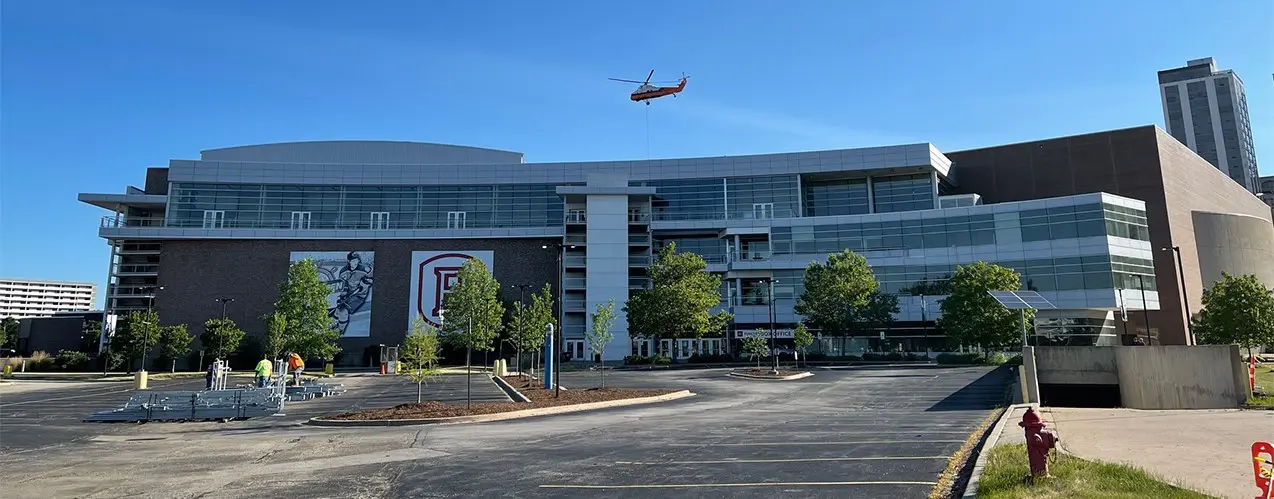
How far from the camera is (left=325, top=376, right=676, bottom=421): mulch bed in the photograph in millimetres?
19844

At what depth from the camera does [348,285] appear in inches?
2571

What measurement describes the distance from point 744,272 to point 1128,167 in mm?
37089

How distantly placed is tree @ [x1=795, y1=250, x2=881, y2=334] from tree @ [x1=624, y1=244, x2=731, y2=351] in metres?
7.40

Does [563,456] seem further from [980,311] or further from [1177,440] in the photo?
[980,311]

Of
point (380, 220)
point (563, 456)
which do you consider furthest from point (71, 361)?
point (563, 456)

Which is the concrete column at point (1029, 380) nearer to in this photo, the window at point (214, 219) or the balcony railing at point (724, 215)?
the balcony railing at point (724, 215)

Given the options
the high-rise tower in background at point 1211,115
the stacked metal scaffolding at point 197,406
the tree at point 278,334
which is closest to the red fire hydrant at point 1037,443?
the stacked metal scaffolding at point 197,406

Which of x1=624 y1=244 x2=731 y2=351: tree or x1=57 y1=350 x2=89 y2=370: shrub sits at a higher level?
x1=624 y1=244 x2=731 y2=351: tree

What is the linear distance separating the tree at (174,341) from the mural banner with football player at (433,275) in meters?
17.7

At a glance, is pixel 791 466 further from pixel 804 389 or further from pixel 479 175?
pixel 479 175

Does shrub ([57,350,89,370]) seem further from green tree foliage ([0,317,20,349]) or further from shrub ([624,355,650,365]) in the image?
shrub ([624,355,650,365])

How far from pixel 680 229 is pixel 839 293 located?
18.9 m

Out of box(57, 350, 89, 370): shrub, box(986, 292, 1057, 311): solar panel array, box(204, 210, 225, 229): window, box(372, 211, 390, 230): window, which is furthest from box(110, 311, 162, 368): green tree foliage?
box(986, 292, 1057, 311): solar panel array

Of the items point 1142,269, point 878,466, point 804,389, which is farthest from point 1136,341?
point 878,466
